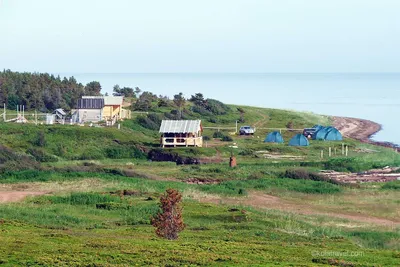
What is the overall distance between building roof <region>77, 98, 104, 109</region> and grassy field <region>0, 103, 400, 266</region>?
3791mm

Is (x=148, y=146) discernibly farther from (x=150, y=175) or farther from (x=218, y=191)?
(x=218, y=191)

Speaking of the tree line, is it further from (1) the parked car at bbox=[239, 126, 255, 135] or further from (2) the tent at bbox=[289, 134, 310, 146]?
(2) the tent at bbox=[289, 134, 310, 146]

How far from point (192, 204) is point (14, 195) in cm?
924

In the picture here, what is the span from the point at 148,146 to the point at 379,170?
17752mm

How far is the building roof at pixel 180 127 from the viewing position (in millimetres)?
64250

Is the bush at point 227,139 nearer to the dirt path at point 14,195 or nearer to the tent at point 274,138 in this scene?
the tent at point 274,138

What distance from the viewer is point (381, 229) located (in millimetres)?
35281

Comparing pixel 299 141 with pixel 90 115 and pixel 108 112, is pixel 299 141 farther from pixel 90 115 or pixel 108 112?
pixel 90 115

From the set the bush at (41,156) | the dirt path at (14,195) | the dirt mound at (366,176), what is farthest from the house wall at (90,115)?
the dirt path at (14,195)

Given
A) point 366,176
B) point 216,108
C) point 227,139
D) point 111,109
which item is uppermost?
point 216,108

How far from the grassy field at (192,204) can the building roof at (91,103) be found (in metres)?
3.79

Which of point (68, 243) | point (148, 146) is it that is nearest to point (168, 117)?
point (148, 146)

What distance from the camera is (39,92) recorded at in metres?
86.7

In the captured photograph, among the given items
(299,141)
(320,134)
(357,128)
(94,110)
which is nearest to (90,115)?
(94,110)
